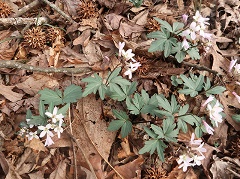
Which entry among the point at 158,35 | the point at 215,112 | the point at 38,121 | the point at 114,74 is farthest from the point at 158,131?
the point at 38,121

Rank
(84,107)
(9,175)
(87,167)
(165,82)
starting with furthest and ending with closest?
(165,82) → (84,107) → (87,167) → (9,175)

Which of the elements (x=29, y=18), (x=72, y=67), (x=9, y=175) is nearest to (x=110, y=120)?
(x=72, y=67)

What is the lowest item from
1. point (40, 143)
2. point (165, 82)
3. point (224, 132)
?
point (224, 132)

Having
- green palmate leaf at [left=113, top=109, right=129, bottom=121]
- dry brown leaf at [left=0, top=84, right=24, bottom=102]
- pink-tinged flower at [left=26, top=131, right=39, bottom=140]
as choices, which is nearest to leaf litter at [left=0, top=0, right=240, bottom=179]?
dry brown leaf at [left=0, top=84, right=24, bottom=102]

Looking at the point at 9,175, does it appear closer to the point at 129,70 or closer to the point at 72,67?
the point at 72,67

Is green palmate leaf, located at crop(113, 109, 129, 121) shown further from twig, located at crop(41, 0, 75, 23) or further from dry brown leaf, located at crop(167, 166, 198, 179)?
twig, located at crop(41, 0, 75, 23)

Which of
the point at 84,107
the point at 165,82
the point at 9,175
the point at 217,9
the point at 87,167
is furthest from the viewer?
the point at 217,9
